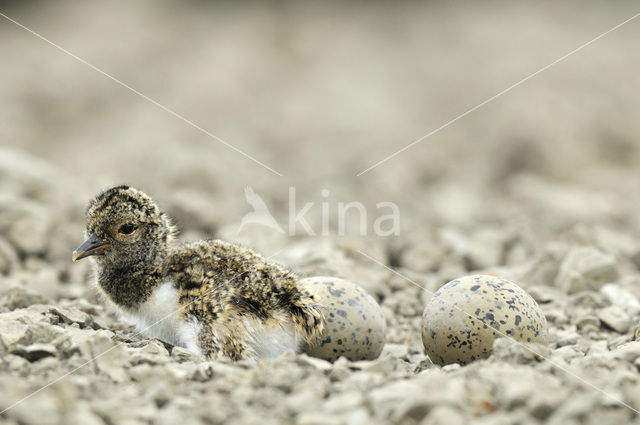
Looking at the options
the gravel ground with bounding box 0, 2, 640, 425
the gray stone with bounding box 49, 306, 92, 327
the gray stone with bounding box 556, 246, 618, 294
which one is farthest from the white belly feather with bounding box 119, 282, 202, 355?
the gray stone with bounding box 556, 246, 618, 294

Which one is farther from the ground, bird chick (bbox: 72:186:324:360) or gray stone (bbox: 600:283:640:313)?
bird chick (bbox: 72:186:324:360)

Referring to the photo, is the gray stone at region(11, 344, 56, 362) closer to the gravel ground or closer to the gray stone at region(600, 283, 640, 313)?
the gravel ground

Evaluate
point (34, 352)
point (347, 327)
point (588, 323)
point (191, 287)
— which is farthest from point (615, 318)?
point (34, 352)

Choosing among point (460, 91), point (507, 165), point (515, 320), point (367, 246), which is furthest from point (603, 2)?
point (515, 320)

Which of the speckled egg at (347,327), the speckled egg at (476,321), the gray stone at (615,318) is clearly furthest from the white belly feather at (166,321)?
the gray stone at (615,318)

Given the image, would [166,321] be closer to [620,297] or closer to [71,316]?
[71,316]

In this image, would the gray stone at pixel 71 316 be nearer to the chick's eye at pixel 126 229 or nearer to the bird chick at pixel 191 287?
the bird chick at pixel 191 287
